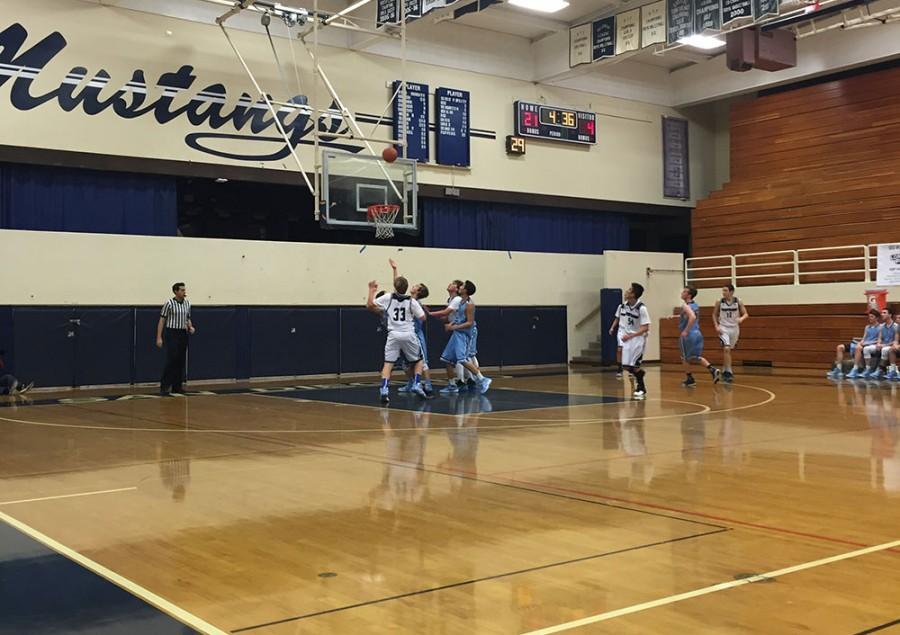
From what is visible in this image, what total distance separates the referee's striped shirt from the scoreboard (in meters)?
10.8

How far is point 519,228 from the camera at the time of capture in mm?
23312

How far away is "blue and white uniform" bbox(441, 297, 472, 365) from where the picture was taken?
14.3m

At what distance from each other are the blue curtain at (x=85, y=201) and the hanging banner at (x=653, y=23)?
10341 mm

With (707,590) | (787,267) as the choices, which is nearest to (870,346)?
(787,267)

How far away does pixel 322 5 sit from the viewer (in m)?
19.7

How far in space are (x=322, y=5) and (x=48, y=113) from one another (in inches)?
247

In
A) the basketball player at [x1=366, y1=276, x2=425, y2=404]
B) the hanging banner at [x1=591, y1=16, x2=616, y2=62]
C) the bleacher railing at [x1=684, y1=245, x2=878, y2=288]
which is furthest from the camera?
the bleacher railing at [x1=684, y1=245, x2=878, y2=288]

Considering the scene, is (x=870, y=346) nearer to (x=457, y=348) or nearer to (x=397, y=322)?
(x=457, y=348)

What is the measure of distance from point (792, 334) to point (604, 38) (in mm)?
7872

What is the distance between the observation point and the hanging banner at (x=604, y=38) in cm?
2047

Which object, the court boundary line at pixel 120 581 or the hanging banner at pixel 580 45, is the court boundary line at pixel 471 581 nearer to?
the court boundary line at pixel 120 581

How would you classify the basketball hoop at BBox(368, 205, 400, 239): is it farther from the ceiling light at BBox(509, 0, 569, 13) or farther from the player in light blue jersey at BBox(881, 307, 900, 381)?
the player in light blue jersey at BBox(881, 307, 900, 381)

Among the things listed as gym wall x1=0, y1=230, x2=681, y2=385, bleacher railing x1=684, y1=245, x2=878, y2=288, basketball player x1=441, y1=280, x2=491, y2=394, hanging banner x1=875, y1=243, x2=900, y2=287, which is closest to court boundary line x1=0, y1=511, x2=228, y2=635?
basketball player x1=441, y1=280, x2=491, y2=394

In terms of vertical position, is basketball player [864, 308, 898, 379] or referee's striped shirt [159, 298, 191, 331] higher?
referee's striped shirt [159, 298, 191, 331]
